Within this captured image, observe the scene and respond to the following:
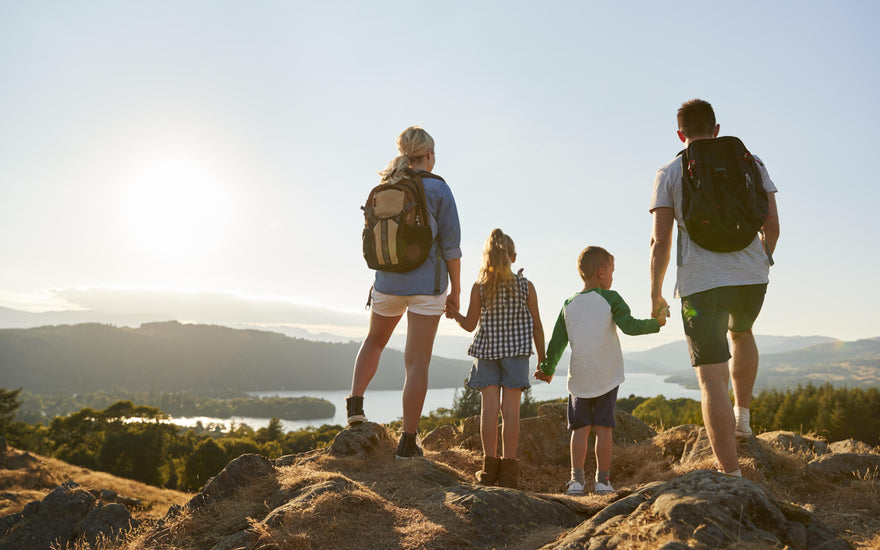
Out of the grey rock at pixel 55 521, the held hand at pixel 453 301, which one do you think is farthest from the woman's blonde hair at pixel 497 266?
the grey rock at pixel 55 521

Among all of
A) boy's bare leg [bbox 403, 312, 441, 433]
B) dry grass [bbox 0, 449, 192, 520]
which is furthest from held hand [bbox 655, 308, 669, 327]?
dry grass [bbox 0, 449, 192, 520]

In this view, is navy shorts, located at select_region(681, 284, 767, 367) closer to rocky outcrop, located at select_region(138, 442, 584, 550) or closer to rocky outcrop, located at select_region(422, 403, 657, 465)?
rocky outcrop, located at select_region(138, 442, 584, 550)

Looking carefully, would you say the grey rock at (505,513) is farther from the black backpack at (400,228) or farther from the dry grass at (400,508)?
the black backpack at (400,228)

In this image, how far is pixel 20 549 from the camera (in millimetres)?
10281

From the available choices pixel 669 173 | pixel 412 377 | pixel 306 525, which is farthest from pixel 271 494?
pixel 669 173

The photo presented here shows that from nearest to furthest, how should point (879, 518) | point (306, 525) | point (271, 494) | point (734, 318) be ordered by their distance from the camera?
point (306, 525), point (879, 518), point (734, 318), point (271, 494)

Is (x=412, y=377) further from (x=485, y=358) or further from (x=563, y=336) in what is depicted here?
(x=563, y=336)

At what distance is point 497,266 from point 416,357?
119 cm

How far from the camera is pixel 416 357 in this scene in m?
4.99

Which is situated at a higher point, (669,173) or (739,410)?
(669,173)

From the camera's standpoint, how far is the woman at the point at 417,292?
4.98 metres

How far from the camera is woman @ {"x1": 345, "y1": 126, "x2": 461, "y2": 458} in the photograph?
4.98 metres

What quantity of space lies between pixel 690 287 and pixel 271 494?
3.69 meters

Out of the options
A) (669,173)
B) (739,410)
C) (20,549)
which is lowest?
(20,549)
